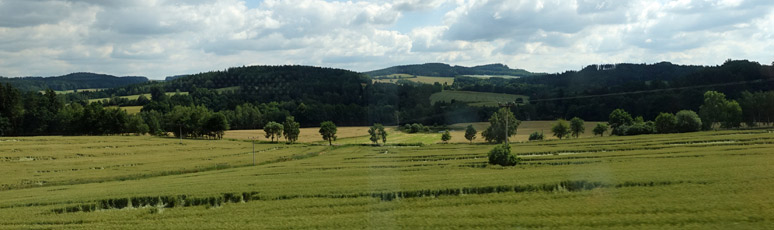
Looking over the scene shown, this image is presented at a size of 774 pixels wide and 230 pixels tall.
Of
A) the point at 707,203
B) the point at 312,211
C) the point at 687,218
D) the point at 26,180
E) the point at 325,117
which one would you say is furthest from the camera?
the point at 325,117

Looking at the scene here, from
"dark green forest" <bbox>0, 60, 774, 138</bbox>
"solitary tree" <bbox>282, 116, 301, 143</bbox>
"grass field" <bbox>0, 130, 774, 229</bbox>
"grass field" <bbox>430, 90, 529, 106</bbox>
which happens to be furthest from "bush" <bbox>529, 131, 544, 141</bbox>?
"grass field" <bbox>0, 130, 774, 229</bbox>

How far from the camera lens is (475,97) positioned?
508ft

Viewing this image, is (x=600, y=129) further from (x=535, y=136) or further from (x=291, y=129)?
(x=291, y=129)

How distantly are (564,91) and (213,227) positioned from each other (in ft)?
474

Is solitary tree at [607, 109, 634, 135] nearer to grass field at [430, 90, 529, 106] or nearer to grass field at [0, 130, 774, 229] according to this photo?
grass field at [430, 90, 529, 106]

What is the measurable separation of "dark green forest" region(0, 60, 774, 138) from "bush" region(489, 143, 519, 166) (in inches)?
2459

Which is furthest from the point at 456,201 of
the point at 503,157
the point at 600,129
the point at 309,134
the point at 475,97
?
the point at 475,97

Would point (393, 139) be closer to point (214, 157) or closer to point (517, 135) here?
point (517, 135)

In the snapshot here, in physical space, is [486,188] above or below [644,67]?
below

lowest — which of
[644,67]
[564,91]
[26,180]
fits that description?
[26,180]

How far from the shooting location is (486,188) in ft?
104

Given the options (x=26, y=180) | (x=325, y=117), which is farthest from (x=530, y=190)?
(x=325, y=117)

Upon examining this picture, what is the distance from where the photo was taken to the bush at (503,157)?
4806 cm

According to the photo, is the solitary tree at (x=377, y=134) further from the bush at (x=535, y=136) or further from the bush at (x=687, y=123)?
the bush at (x=687, y=123)
